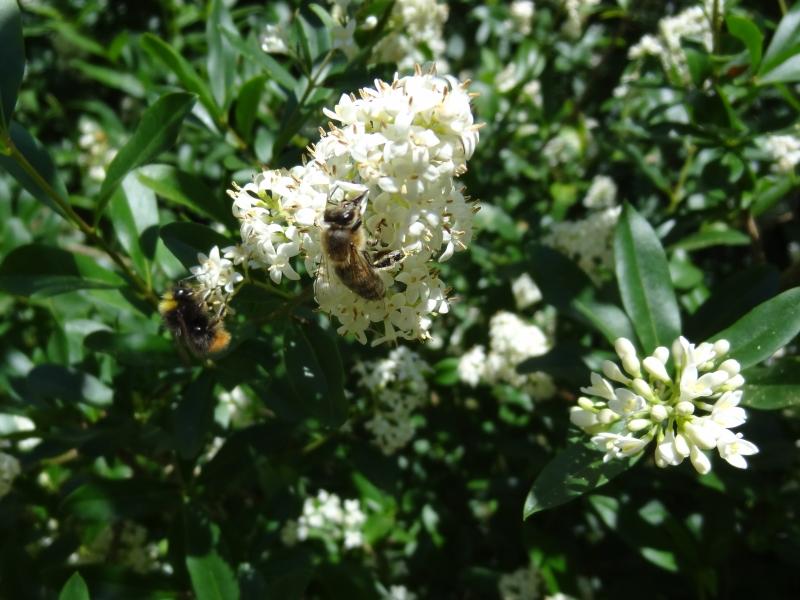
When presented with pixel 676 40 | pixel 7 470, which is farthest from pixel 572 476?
pixel 676 40

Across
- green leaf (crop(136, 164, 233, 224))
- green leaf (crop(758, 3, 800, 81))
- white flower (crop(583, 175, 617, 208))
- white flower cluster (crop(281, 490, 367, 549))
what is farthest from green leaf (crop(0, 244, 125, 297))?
white flower (crop(583, 175, 617, 208))

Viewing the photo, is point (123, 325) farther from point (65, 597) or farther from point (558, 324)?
point (558, 324)

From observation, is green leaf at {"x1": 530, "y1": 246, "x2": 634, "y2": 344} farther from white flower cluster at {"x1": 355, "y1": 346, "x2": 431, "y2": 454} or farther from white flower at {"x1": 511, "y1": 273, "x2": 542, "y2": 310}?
white flower at {"x1": 511, "y1": 273, "x2": 542, "y2": 310}

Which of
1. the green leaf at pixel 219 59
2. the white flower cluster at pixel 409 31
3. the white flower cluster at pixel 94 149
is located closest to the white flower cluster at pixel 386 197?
the white flower cluster at pixel 409 31

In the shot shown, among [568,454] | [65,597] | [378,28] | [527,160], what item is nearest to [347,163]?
[568,454]

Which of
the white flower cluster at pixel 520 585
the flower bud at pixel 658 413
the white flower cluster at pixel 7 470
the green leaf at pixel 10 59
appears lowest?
the white flower cluster at pixel 520 585

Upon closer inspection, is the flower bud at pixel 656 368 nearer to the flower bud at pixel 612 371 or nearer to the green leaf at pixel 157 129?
the flower bud at pixel 612 371
